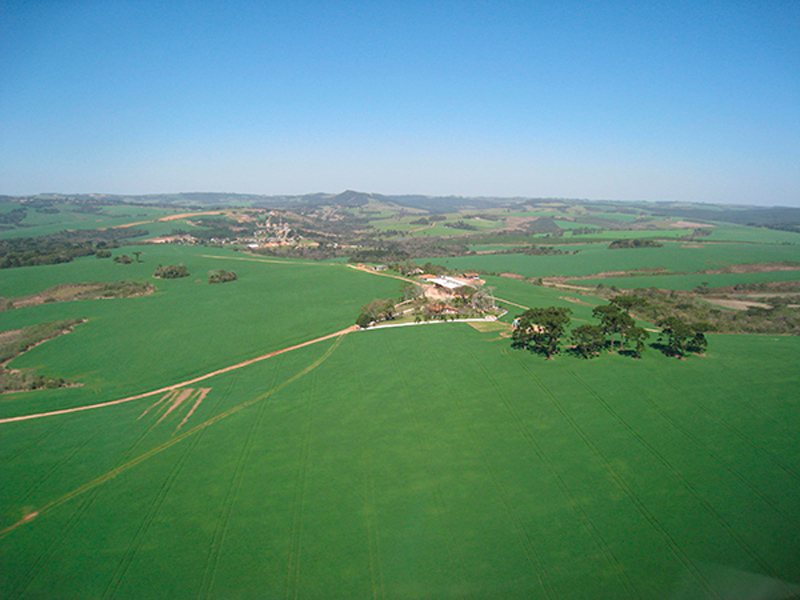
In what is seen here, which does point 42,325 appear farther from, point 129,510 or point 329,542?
point 329,542

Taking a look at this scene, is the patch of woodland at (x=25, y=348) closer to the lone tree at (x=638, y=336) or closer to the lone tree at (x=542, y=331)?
the lone tree at (x=542, y=331)

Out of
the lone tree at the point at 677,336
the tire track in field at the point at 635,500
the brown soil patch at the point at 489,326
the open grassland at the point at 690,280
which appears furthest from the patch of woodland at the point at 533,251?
the tire track in field at the point at 635,500

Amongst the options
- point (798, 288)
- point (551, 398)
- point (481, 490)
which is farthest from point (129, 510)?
point (798, 288)

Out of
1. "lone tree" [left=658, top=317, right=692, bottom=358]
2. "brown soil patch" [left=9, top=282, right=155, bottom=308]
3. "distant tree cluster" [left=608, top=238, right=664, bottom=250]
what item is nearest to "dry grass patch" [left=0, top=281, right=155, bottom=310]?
"brown soil patch" [left=9, top=282, right=155, bottom=308]

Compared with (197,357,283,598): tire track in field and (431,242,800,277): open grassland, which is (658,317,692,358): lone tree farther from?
(431,242,800,277): open grassland

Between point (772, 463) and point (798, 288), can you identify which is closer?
point (772, 463)
